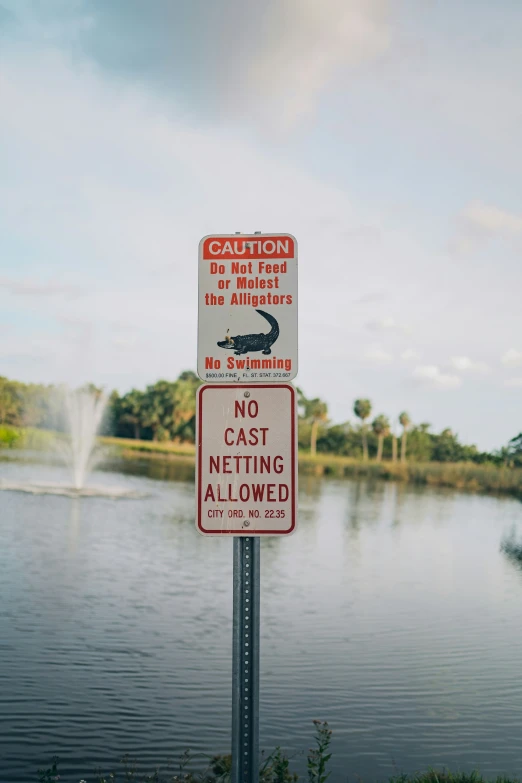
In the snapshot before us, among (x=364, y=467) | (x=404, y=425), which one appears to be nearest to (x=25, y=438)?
(x=364, y=467)

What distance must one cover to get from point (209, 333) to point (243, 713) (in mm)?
1447

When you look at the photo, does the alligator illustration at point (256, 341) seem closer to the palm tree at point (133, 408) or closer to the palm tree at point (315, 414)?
the palm tree at point (315, 414)

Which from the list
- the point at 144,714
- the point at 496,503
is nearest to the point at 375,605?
the point at 144,714

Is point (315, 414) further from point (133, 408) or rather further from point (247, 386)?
point (247, 386)

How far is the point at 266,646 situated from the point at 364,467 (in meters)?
53.8

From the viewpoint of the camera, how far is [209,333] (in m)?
3.58

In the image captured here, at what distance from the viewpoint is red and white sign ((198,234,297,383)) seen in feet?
11.7

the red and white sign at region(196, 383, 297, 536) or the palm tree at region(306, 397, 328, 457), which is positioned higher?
the palm tree at region(306, 397, 328, 457)

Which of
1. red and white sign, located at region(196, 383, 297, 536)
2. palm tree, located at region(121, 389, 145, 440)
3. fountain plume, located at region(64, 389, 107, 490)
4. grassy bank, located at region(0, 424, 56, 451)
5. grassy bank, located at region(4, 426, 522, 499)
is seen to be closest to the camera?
red and white sign, located at region(196, 383, 297, 536)

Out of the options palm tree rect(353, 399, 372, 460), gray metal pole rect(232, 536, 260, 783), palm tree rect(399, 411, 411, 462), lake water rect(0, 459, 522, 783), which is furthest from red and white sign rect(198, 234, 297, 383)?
palm tree rect(353, 399, 372, 460)

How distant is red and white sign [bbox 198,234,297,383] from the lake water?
2.89 m

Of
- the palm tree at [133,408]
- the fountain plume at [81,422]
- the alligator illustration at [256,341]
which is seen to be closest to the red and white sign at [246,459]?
the alligator illustration at [256,341]

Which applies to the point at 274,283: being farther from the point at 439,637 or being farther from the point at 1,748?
the point at 439,637

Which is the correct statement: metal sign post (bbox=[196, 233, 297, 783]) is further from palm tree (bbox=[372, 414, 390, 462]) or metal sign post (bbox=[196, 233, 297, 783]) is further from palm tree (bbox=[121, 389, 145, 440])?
palm tree (bbox=[121, 389, 145, 440])
